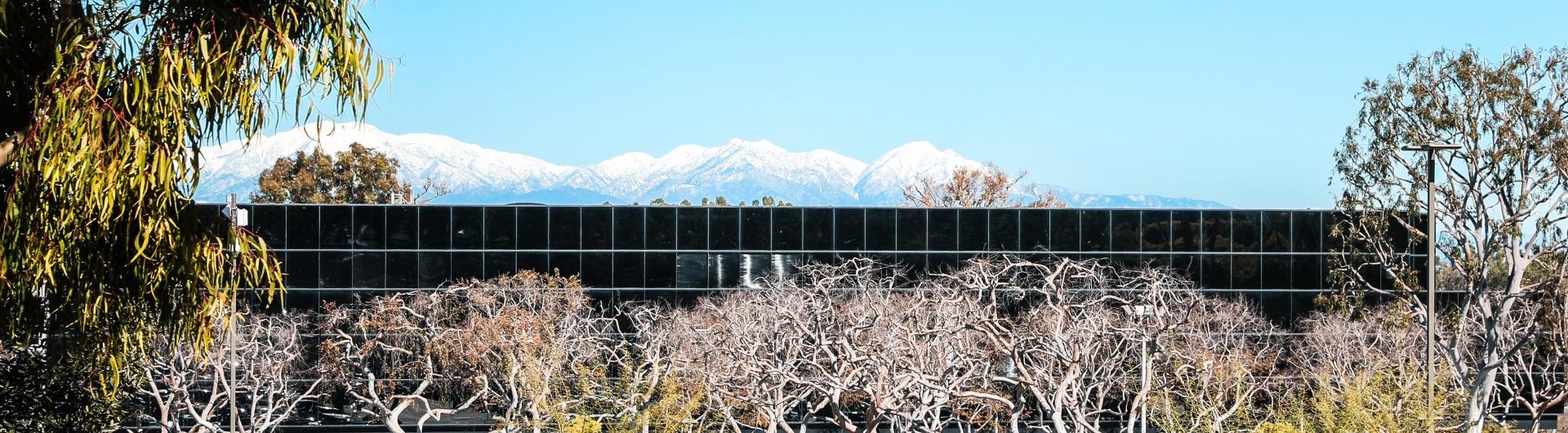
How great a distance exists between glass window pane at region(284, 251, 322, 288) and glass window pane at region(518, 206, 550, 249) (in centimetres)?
639

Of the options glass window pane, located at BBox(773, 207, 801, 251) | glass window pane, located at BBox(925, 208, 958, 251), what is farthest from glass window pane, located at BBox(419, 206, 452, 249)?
glass window pane, located at BBox(925, 208, 958, 251)

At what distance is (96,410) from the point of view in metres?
14.9

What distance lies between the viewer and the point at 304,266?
46.8m

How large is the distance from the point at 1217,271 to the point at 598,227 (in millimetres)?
20649

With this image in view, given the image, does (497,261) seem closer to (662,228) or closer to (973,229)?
(662,228)

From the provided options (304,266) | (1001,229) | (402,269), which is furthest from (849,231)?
(304,266)

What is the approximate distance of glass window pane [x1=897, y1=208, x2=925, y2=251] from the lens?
160ft

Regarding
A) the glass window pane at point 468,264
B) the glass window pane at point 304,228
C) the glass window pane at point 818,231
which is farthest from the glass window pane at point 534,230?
the glass window pane at point 818,231

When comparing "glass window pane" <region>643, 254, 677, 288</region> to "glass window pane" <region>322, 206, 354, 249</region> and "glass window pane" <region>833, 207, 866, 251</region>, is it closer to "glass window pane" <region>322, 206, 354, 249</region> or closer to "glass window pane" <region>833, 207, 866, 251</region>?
"glass window pane" <region>833, 207, 866, 251</region>

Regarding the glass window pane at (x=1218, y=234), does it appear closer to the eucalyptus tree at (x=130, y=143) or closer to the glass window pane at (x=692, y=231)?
the glass window pane at (x=692, y=231)

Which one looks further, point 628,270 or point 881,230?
point 881,230

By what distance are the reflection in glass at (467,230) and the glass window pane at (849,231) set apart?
37.9 ft

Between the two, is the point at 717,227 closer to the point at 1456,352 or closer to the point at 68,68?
the point at 1456,352

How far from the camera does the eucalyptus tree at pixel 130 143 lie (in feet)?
30.8
